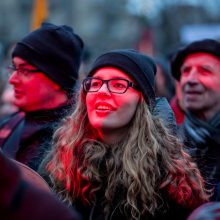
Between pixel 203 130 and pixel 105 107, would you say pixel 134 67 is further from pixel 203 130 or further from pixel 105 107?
pixel 203 130

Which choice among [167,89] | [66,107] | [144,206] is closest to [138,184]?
[144,206]

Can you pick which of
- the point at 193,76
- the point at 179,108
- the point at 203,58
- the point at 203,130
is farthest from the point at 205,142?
the point at 179,108

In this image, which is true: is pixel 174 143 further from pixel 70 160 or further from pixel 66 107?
pixel 66 107

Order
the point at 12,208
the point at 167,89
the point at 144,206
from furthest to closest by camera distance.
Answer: the point at 167,89 < the point at 144,206 < the point at 12,208

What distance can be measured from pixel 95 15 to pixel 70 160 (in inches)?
1999

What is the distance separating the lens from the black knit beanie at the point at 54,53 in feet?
16.0

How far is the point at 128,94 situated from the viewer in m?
3.80

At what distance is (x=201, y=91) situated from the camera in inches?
201

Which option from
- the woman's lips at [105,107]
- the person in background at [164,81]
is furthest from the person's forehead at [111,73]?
the person in background at [164,81]

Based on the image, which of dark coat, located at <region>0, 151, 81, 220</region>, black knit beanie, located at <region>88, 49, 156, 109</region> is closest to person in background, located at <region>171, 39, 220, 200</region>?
black knit beanie, located at <region>88, 49, 156, 109</region>

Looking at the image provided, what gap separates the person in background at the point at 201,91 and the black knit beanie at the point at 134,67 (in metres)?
1.07

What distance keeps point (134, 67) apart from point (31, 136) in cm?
106

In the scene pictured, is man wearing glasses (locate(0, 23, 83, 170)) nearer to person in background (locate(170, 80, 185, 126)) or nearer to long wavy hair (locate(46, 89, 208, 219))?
long wavy hair (locate(46, 89, 208, 219))

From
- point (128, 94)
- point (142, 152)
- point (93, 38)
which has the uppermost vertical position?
point (128, 94)
